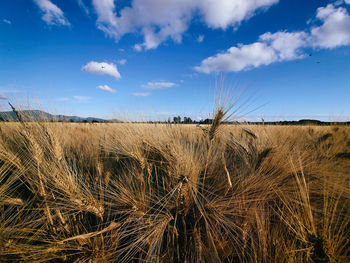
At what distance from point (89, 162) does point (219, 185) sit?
2097 mm

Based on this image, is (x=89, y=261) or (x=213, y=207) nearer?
(x=89, y=261)

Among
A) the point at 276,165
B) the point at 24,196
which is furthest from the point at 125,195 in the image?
the point at 276,165

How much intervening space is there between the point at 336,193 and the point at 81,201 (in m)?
2.26

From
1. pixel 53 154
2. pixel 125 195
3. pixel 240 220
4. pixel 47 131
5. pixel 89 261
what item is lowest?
pixel 89 261

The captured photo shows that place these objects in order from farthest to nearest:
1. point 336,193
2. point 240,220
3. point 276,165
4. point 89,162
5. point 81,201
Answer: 1. point 89,162
2. point 276,165
3. point 336,193
4. point 240,220
5. point 81,201

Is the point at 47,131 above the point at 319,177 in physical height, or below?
above

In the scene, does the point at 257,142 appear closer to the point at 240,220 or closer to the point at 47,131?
the point at 240,220

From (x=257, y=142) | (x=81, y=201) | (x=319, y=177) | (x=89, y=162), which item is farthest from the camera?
(x=89, y=162)

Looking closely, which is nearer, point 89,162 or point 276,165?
point 276,165

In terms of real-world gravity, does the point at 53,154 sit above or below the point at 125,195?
above

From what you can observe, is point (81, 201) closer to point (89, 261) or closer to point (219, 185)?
point (89, 261)

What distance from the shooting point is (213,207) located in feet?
3.80

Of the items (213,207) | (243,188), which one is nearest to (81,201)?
(213,207)

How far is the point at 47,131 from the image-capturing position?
4.09 feet
